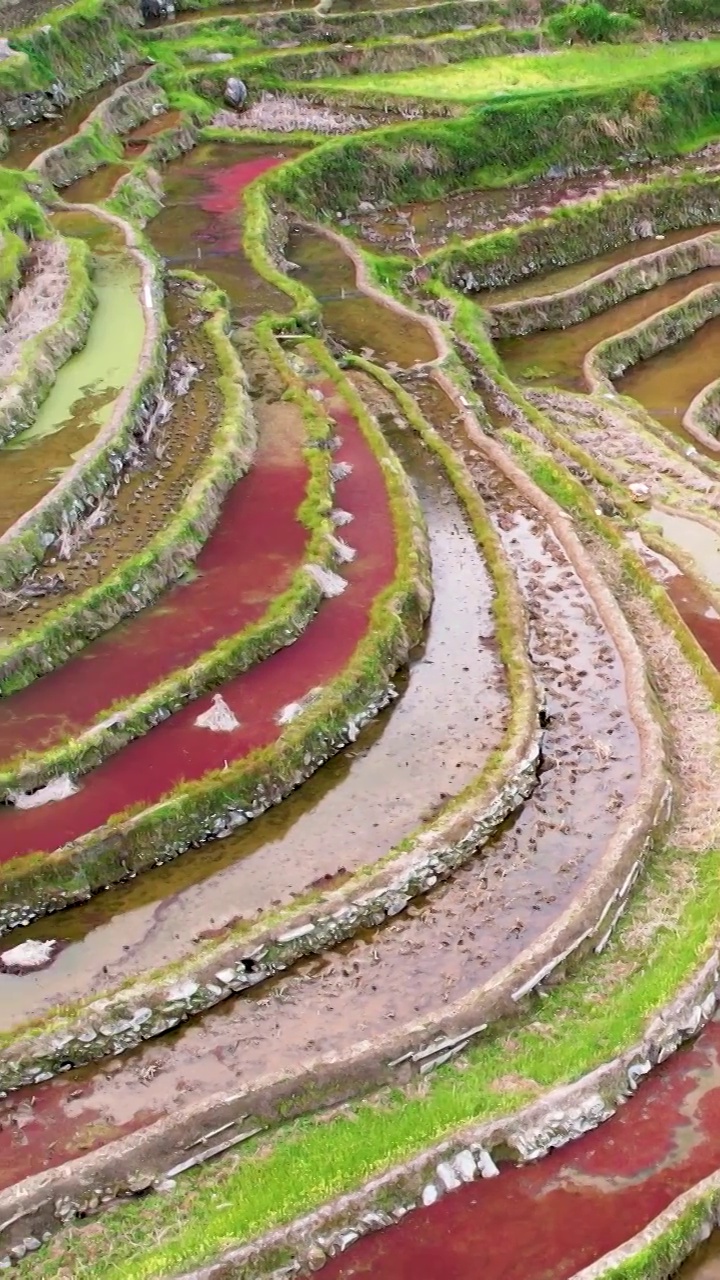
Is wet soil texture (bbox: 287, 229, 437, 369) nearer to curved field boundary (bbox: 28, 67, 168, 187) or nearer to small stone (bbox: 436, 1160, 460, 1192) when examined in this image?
curved field boundary (bbox: 28, 67, 168, 187)

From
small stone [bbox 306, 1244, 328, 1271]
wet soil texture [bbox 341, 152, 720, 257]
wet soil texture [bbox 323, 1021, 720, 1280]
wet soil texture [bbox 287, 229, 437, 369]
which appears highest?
wet soil texture [bbox 341, 152, 720, 257]

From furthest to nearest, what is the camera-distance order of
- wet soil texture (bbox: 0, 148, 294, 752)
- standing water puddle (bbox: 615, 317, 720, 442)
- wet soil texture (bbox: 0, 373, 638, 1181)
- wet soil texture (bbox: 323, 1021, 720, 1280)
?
standing water puddle (bbox: 615, 317, 720, 442) → wet soil texture (bbox: 0, 148, 294, 752) → wet soil texture (bbox: 0, 373, 638, 1181) → wet soil texture (bbox: 323, 1021, 720, 1280)

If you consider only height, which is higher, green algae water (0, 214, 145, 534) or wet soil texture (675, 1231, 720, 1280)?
green algae water (0, 214, 145, 534)

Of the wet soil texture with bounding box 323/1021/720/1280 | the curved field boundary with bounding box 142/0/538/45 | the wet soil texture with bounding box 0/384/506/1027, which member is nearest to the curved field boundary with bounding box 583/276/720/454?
the wet soil texture with bounding box 0/384/506/1027

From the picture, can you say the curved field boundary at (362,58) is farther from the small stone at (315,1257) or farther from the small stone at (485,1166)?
the small stone at (315,1257)

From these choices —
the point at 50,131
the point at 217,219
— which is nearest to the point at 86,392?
the point at 217,219

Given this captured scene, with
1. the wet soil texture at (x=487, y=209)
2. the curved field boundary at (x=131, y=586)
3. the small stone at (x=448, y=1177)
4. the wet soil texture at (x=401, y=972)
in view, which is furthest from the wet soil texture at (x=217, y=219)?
the small stone at (x=448, y=1177)

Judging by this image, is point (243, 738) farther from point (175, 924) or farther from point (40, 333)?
point (40, 333)
